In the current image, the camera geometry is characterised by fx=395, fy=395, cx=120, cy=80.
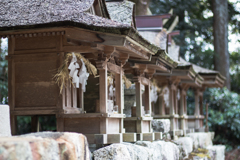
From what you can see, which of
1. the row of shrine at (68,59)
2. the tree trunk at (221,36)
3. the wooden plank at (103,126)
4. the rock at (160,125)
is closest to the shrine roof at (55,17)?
the row of shrine at (68,59)

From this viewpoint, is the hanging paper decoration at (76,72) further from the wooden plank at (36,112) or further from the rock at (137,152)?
the rock at (137,152)

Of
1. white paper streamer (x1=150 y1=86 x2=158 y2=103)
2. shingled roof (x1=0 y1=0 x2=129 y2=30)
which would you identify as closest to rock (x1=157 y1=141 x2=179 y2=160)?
white paper streamer (x1=150 y1=86 x2=158 y2=103)

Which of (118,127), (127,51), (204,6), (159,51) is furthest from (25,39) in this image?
(204,6)


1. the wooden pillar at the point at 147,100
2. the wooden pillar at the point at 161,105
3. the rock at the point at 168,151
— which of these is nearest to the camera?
the rock at the point at 168,151

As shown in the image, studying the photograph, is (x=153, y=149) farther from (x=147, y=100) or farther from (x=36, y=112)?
(x=36, y=112)

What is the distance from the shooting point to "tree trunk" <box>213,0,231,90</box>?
2503cm

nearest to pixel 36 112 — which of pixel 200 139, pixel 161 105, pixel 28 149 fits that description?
pixel 28 149

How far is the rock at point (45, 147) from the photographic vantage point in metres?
3.91

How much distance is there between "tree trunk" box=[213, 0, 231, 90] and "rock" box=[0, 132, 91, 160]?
20.7 m

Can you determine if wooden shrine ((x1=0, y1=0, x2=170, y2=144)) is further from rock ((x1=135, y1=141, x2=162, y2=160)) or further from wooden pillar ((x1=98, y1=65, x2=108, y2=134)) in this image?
rock ((x1=135, y1=141, x2=162, y2=160))

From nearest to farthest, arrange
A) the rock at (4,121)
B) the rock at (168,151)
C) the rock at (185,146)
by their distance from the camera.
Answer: the rock at (4,121)
the rock at (168,151)
the rock at (185,146)

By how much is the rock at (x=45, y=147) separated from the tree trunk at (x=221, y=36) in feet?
67.9

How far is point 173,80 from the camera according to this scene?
46.6ft

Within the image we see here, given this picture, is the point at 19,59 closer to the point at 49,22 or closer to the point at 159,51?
the point at 49,22
